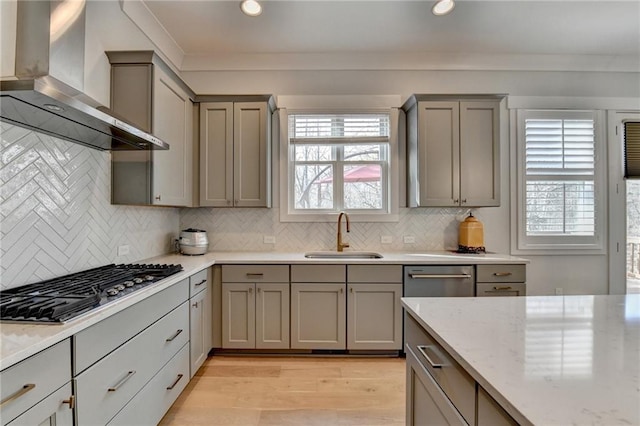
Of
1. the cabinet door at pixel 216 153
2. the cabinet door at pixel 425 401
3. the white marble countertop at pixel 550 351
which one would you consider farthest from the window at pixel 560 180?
the cabinet door at pixel 216 153

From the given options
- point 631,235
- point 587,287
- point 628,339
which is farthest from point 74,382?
point 631,235

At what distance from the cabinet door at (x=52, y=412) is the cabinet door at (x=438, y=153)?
284 centimetres

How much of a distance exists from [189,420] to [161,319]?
2.33ft

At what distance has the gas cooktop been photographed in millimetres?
1165

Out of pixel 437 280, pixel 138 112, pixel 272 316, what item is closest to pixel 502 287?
pixel 437 280

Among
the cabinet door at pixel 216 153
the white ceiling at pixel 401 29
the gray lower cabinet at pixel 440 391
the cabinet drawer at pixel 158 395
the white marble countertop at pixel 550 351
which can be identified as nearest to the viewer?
the white marble countertop at pixel 550 351

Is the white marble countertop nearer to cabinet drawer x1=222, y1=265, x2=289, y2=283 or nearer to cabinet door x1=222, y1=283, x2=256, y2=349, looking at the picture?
cabinet drawer x1=222, y1=265, x2=289, y2=283

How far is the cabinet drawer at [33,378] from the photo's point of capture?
2.95ft

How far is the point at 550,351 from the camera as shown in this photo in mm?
841

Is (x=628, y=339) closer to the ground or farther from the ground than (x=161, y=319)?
farther from the ground

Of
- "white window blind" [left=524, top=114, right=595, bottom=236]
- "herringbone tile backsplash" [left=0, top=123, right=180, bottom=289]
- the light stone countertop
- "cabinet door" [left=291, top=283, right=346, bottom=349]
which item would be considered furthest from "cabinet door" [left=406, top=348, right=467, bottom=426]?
"white window blind" [left=524, top=114, right=595, bottom=236]

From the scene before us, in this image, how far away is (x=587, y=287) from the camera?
3412 mm

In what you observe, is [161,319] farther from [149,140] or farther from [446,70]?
[446,70]

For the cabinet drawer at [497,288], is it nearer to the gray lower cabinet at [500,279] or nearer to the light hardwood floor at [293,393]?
Result: the gray lower cabinet at [500,279]
